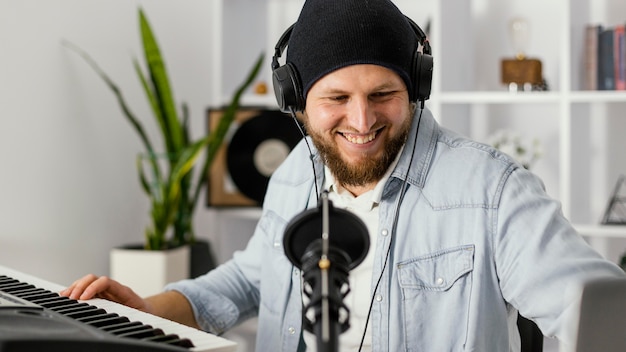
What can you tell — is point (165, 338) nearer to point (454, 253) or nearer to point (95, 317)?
point (95, 317)

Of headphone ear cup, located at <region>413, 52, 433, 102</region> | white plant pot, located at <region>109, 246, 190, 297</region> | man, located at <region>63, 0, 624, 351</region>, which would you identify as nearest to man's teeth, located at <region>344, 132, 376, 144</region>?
man, located at <region>63, 0, 624, 351</region>

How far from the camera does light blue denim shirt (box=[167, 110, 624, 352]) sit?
1378 millimetres

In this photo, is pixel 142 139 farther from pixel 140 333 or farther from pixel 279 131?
pixel 140 333

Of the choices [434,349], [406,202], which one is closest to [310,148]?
[406,202]

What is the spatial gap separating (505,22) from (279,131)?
97 cm

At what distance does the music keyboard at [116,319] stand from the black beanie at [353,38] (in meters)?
0.53

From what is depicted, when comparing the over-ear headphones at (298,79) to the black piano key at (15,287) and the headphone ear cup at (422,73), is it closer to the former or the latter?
the headphone ear cup at (422,73)

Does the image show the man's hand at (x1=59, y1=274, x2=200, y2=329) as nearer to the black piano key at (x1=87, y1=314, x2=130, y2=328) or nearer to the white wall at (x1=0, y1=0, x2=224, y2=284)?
the black piano key at (x1=87, y1=314, x2=130, y2=328)

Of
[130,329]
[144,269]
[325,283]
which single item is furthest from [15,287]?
[144,269]

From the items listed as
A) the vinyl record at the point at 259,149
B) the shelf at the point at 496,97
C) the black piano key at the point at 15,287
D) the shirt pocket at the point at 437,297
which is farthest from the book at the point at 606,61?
the black piano key at the point at 15,287

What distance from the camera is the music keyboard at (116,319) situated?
1.04 m

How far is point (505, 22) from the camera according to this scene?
333cm

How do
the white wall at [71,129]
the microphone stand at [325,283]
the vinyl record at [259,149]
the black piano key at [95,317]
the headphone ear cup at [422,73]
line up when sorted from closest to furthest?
the microphone stand at [325,283] < the black piano key at [95,317] < the headphone ear cup at [422,73] < the white wall at [71,129] < the vinyl record at [259,149]

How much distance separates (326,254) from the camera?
83cm
